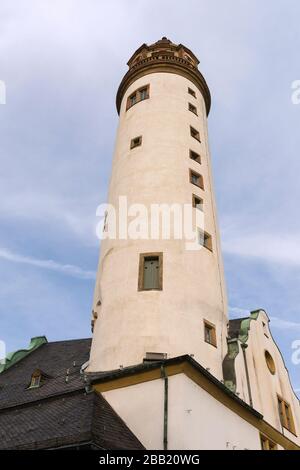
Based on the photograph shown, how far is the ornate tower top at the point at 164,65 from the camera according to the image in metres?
31.4

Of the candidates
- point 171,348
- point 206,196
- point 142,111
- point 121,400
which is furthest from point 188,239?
point 142,111

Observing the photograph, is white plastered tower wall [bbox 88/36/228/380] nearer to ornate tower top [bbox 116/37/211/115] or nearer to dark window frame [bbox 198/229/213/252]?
dark window frame [bbox 198/229/213/252]

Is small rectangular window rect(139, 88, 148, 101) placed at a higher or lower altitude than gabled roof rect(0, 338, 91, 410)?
higher

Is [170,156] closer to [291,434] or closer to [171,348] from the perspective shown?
[171,348]

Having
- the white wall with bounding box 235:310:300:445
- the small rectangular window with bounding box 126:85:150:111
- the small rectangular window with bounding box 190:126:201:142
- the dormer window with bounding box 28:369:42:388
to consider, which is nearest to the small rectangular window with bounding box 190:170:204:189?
the small rectangular window with bounding box 190:126:201:142

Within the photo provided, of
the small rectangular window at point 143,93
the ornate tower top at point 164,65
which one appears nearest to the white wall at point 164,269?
the small rectangular window at point 143,93

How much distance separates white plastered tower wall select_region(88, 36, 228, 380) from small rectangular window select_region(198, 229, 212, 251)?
1.06 feet

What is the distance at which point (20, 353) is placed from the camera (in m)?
32.1

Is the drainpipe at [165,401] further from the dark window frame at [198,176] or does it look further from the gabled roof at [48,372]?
the dark window frame at [198,176]

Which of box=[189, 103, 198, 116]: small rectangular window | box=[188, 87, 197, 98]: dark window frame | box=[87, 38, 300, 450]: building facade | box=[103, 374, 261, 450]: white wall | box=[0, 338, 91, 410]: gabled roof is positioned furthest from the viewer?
box=[188, 87, 197, 98]: dark window frame

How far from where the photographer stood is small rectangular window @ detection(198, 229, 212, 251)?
893 inches

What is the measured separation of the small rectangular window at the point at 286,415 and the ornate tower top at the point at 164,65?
2034 centimetres

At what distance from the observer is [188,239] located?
869 inches
